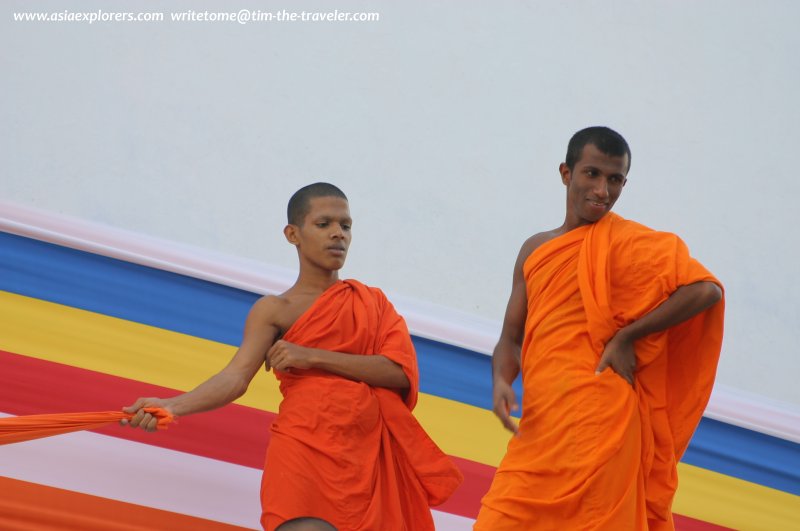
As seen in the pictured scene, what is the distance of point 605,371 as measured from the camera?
2.77 meters

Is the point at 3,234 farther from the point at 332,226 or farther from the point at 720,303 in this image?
the point at 720,303

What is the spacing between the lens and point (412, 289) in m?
4.59

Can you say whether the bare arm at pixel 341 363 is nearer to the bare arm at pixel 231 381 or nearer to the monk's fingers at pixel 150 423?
the bare arm at pixel 231 381

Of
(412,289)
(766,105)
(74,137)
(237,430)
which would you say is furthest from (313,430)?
(766,105)

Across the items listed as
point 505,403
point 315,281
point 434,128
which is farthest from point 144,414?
point 434,128

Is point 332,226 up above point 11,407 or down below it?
above

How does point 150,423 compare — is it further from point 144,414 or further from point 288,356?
point 288,356

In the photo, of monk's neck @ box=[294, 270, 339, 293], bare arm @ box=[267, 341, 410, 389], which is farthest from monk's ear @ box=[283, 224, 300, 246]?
bare arm @ box=[267, 341, 410, 389]

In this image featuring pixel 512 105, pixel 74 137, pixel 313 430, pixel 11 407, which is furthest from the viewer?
pixel 512 105

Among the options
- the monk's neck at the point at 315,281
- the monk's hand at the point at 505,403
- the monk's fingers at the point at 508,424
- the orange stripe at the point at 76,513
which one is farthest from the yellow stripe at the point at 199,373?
the monk's fingers at the point at 508,424

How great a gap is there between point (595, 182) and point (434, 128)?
1.93 metres

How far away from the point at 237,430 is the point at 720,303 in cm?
170

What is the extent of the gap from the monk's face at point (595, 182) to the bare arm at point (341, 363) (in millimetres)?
717

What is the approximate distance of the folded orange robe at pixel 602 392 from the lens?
271cm
